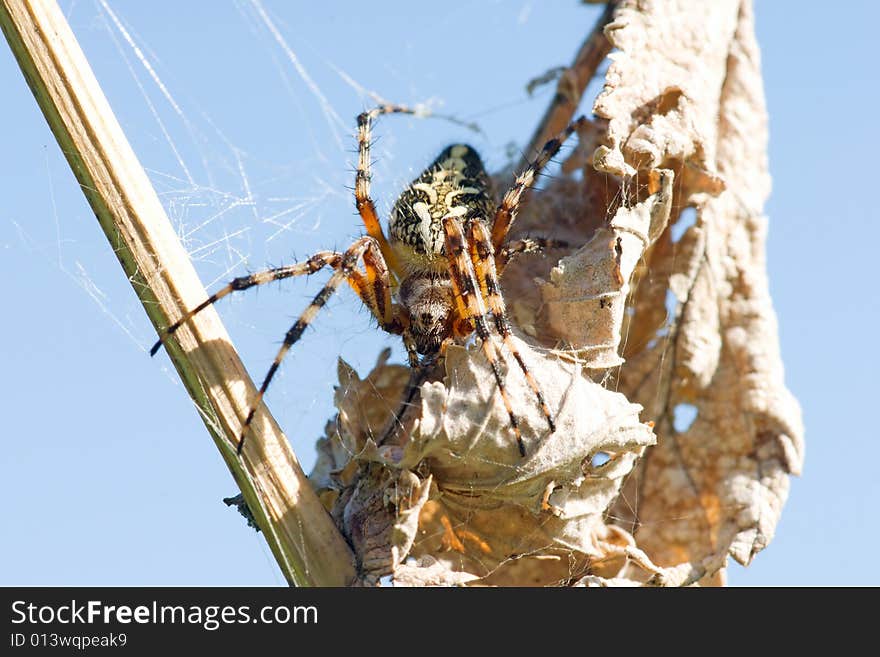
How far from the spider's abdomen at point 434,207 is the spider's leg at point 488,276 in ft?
0.89

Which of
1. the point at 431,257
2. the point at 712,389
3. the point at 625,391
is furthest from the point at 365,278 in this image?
the point at 712,389

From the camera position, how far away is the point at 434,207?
16.1ft

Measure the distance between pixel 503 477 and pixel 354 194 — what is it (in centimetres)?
213

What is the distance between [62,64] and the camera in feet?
9.39

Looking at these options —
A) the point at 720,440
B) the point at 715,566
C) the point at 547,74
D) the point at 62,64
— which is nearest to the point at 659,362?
the point at 720,440

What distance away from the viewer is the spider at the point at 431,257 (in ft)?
14.6

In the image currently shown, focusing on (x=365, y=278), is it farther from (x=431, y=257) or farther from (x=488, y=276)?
(x=488, y=276)

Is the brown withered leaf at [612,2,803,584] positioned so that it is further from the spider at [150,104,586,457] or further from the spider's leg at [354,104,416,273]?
the spider's leg at [354,104,416,273]

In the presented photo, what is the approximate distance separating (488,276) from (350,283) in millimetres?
759

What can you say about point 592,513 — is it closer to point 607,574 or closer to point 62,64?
point 607,574

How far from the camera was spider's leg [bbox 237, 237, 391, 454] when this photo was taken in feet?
13.9

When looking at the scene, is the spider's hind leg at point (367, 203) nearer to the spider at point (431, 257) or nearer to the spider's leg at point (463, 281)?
the spider at point (431, 257)

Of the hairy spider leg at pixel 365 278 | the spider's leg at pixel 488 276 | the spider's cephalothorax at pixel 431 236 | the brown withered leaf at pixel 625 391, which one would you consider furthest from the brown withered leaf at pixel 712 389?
the hairy spider leg at pixel 365 278

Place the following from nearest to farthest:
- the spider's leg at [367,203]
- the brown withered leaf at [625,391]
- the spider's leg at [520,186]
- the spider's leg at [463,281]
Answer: the brown withered leaf at [625,391] → the spider's leg at [463,281] → the spider's leg at [520,186] → the spider's leg at [367,203]
